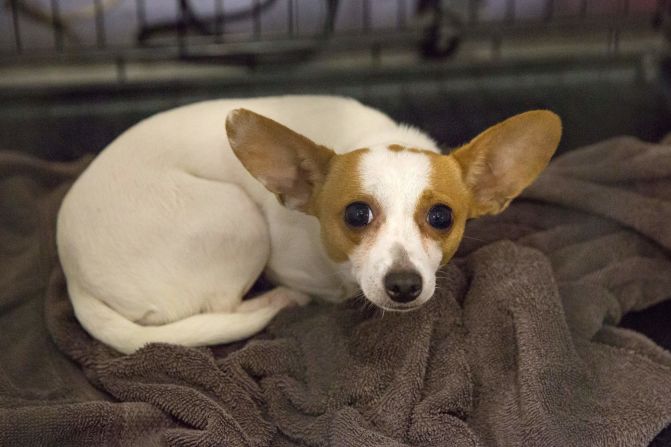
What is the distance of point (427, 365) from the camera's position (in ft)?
4.02

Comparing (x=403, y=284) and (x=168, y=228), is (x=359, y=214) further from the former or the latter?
(x=168, y=228)

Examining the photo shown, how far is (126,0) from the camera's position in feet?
8.51

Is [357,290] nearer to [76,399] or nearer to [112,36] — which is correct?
[76,399]

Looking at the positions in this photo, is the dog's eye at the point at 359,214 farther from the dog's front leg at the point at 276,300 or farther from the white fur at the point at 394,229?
the dog's front leg at the point at 276,300

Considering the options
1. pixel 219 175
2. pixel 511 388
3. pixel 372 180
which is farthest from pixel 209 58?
pixel 511 388

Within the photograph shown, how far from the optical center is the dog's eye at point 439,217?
1.17m

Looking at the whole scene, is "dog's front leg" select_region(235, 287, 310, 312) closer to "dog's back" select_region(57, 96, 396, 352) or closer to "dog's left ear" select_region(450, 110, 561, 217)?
"dog's back" select_region(57, 96, 396, 352)

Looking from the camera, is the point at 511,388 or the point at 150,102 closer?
the point at 511,388

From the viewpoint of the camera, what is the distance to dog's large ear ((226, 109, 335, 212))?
119cm

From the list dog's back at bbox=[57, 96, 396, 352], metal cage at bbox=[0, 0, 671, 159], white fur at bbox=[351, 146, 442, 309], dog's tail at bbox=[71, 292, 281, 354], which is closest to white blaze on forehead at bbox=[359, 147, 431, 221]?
white fur at bbox=[351, 146, 442, 309]

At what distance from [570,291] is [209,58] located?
1.48 metres

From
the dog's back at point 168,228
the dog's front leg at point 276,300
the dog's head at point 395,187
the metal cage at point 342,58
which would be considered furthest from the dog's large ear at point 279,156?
the metal cage at point 342,58

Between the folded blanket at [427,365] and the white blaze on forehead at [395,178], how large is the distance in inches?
8.8

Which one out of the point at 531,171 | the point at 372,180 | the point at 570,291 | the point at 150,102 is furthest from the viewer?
the point at 150,102
